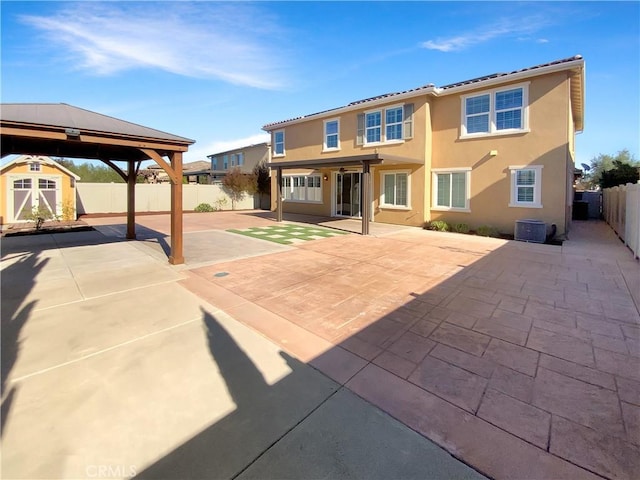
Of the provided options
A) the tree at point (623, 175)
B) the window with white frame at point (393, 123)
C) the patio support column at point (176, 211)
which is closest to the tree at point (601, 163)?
the tree at point (623, 175)

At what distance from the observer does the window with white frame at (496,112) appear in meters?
12.3

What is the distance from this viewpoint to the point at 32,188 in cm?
1652

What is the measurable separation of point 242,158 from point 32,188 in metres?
17.5

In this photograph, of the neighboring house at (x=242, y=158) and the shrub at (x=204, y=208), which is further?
the neighboring house at (x=242, y=158)

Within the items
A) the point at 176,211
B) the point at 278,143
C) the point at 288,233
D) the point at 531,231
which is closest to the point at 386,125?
the point at 288,233

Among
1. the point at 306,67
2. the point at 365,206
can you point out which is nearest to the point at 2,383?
the point at 365,206

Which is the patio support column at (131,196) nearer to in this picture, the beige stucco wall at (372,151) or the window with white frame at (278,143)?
the beige stucco wall at (372,151)

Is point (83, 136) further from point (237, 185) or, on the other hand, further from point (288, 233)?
point (237, 185)

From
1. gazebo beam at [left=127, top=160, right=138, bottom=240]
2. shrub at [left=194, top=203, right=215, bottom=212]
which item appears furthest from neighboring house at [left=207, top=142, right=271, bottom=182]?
gazebo beam at [left=127, top=160, right=138, bottom=240]

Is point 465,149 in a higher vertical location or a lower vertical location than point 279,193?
higher

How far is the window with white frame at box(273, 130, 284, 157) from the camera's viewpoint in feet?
71.8

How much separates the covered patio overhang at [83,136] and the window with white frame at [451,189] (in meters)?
11.1

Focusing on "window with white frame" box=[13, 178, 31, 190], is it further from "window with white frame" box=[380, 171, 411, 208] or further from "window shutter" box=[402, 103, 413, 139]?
"window shutter" box=[402, 103, 413, 139]

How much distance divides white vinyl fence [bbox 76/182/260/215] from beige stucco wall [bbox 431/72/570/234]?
17.0 metres
